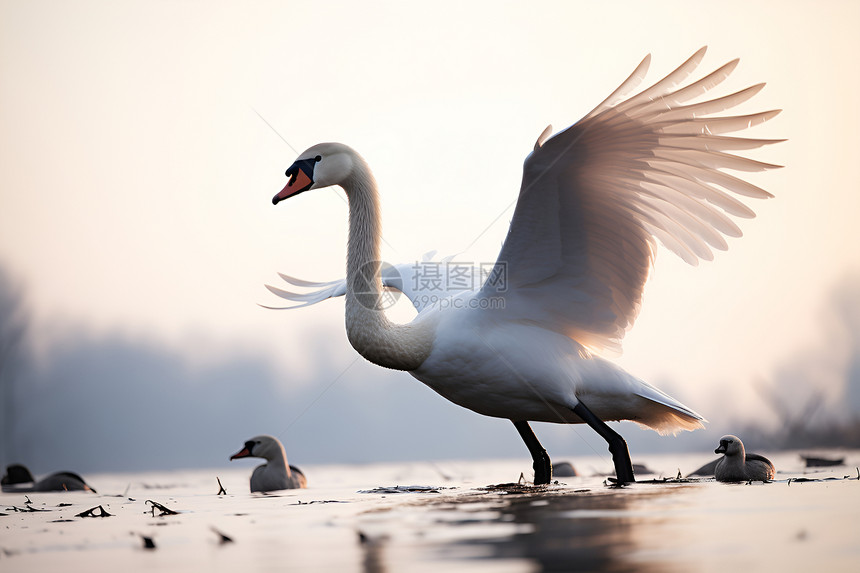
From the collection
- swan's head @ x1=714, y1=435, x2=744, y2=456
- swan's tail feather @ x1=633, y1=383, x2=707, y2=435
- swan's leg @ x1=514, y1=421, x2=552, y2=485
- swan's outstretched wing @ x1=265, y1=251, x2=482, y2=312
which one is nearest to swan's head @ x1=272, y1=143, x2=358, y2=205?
swan's outstretched wing @ x1=265, y1=251, x2=482, y2=312

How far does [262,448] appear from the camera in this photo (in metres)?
10.8

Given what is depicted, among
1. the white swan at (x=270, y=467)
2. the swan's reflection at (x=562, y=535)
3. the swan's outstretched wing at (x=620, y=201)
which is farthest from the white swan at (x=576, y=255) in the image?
the white swan at (x=270, y=467)

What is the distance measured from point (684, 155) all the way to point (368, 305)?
2.98 meters

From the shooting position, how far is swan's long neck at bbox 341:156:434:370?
25.0ft

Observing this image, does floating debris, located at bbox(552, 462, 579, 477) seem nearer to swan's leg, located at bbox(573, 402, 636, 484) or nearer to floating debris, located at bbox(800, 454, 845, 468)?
floating debris, located at bbox(800, 454, 845, 468)

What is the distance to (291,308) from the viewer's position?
11609mm

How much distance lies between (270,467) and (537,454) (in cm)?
338

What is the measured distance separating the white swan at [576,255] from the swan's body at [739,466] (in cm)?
41

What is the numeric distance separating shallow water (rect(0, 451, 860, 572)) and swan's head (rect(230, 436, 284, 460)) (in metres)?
3.73

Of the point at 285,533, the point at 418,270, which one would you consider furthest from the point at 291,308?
the point at 285,533

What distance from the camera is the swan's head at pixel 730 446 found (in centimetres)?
866

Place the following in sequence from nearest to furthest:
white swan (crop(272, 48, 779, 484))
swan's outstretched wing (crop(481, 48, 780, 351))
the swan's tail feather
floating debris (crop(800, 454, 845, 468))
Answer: swan's outstretched wing (crop(481, 48, 780, 351)) → white swan (crop(272, 48, 779, 484)) → the swan's tail feather → floating debris (crop(800, 454, 845, 468))

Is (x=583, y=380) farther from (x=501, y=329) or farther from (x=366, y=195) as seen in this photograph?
(x=366, y=195)

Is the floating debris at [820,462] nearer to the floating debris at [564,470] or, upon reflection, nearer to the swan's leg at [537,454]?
the floating debris at [564,470]
